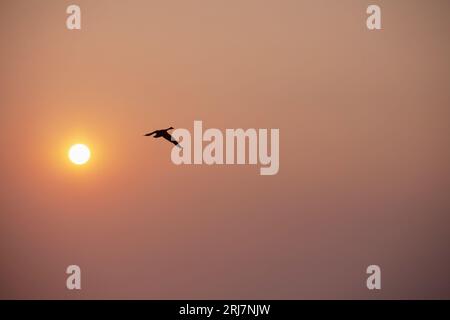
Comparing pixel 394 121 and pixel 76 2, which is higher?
pixel 76 2

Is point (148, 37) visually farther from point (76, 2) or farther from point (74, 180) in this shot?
point (74, 180)

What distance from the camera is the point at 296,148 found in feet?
15.7

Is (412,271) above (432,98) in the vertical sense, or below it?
below

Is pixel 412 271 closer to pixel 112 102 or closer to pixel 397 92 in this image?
pixel 397 92

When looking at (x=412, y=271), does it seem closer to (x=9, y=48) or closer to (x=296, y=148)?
(x=296, y=148)

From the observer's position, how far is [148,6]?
4781mm

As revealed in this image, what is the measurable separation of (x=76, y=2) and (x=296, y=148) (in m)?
1.86

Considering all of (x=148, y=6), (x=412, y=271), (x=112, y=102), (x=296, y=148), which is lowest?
(x=412, y=271)

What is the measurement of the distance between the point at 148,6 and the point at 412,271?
2643mm

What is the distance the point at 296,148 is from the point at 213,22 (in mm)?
1063

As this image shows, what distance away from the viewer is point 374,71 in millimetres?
4777

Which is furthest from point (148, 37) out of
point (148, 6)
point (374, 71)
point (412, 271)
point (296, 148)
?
point (412, 271)

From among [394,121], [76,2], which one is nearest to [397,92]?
[394,121]

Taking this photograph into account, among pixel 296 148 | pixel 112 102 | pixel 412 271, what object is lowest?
pixel 412 271
